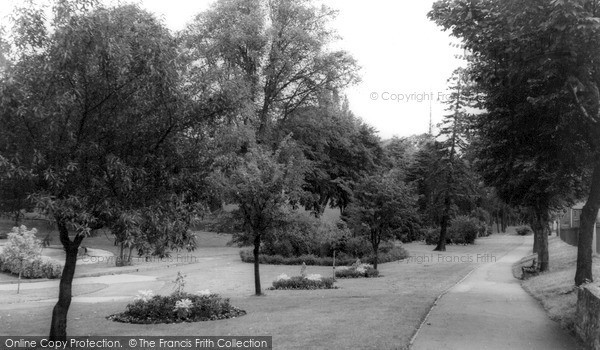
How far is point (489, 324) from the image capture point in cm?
1191

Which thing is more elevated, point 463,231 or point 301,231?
point 301,231

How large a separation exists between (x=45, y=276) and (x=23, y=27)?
18749 mm

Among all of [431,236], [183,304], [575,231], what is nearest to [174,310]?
[183,304]

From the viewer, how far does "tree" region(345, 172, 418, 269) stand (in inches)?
1022

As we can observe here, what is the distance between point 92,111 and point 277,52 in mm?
29606

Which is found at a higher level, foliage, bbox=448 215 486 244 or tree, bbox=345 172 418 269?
tree, bbox=345 172 418 269

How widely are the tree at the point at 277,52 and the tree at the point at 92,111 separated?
26.9 metres

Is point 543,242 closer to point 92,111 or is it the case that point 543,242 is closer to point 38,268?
point 92,111

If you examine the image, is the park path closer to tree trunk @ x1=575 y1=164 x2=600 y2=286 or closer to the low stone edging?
the low stone edging

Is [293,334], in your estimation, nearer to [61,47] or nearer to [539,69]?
[61,47]

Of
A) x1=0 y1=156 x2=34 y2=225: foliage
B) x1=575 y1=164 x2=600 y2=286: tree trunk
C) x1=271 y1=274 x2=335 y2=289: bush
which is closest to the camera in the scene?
x1=0 y1=156 x2=34 y2=225: foliage

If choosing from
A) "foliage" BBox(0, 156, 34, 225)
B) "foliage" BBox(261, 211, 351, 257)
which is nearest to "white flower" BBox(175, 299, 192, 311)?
"foliage" BBox(0, 156, 34, 225)

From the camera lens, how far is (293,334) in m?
10.3

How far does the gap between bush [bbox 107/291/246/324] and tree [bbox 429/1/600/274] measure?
26.3 feet
